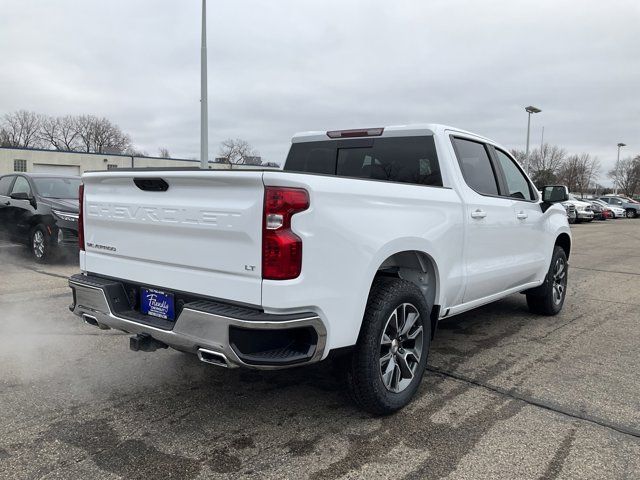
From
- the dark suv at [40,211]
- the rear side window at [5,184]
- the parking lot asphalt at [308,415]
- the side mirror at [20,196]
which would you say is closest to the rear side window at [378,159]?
the parking lot asphalt at [308,415]

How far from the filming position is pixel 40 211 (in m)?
9.43

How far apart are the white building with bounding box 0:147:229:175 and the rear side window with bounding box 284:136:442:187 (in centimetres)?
3629

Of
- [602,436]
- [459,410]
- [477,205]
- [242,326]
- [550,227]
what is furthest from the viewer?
[550,227]

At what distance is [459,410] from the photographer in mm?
3492

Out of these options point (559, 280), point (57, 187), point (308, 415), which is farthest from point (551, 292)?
point (57, 187)

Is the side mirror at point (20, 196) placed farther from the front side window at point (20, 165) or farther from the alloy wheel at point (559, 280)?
the front side window at point (20, 165)

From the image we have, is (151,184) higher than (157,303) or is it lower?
higher

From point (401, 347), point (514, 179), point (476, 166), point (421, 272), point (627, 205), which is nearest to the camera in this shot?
point (401, 347)

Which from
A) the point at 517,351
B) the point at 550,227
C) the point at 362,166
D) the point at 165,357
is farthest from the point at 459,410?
the point at 550,227

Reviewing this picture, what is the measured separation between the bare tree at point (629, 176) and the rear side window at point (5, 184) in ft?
304

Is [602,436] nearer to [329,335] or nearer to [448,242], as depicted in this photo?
[448,242]

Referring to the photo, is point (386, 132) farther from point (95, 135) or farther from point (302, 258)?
point (95, 135)

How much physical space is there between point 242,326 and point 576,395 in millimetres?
2635

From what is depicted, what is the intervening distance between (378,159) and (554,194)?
233 centimetres
